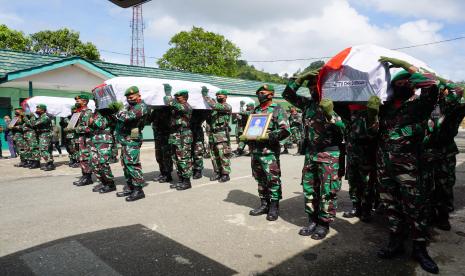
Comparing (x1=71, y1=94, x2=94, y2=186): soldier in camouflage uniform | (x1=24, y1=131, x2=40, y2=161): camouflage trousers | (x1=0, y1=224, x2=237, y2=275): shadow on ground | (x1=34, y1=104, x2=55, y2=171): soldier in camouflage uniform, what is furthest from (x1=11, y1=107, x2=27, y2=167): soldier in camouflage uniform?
(x1=0, y1=224, x2=237, y2=275): shadow on ground

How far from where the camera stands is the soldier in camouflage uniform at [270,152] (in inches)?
168

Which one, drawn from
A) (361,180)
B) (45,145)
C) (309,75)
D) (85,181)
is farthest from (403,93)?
(45,145)

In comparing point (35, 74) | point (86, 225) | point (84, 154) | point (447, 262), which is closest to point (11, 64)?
point (35, 74)

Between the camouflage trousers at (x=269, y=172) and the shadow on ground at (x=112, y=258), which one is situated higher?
the camouflage trousers at (x=269, y=172)

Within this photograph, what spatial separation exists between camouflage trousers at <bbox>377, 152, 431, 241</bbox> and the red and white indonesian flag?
66 centimetres

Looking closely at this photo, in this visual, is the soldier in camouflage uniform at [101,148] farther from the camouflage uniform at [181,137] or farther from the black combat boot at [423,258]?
the black combat boot at [423,258]

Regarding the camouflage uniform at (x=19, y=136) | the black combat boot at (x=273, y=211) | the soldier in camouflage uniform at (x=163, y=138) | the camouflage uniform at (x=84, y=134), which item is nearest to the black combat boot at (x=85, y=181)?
the camouflage uniform at (x=84, y=134)

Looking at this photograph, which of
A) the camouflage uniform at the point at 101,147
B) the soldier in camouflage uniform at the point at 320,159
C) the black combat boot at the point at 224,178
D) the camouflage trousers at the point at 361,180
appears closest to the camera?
the soldier in camouflage uniform at the point at 320,159

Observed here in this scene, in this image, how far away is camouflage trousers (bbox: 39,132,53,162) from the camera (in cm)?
923

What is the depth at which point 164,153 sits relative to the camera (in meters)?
7.08

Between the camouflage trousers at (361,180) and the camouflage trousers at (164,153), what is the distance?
13.1 feet

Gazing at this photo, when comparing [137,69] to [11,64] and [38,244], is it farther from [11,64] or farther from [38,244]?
[38,244]

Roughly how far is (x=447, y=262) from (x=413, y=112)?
1494mm

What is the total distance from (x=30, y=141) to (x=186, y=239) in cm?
830
